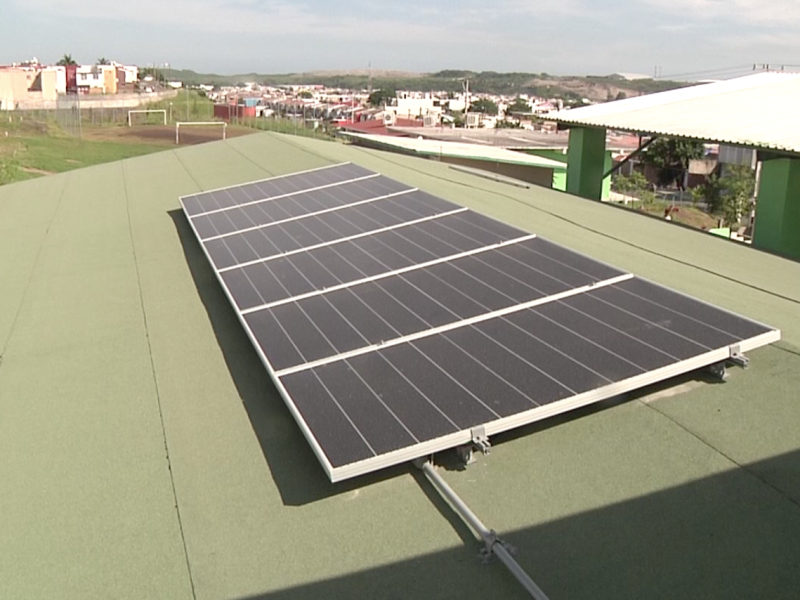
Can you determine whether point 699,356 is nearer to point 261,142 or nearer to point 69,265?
point 69,265

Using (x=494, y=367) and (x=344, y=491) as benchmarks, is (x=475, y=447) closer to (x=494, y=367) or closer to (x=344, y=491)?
(x=494, y=367)

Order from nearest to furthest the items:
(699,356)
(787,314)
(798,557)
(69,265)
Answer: (798,557) < (699,356) < (787,314) < (69,265)

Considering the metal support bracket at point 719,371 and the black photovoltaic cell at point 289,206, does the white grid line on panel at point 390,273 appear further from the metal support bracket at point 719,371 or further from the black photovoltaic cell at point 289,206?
the black photovoltaic cell at point 289,206

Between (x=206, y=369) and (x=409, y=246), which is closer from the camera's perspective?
(x=206, y=369)

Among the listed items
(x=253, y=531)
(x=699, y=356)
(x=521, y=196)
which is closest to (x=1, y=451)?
(x=253, y=531)

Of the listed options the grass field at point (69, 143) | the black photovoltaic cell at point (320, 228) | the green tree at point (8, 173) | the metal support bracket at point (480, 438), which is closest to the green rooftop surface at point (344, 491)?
the metal support bracket at point (480, 438)

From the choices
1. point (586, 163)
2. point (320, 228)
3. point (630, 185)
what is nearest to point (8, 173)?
point (586, 163)
